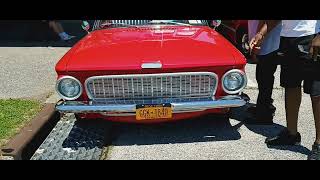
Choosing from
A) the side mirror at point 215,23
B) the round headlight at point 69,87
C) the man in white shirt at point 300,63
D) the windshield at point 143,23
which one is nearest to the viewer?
the man in white shirt at point 300,63

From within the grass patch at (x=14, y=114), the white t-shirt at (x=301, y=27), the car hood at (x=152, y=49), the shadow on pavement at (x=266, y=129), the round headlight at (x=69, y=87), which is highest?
the white t-shirt at (x=301, y=27)

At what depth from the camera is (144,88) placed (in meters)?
3.86

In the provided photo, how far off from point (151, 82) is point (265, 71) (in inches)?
54.6

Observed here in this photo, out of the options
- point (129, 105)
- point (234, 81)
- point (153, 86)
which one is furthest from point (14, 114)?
point (234, 81)

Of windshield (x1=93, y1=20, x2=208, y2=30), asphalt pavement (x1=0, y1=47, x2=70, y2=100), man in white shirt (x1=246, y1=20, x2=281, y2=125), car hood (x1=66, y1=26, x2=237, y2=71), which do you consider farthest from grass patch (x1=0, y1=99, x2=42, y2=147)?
man in white shirt (x1=246, y1=20, x2=281, y2=125)

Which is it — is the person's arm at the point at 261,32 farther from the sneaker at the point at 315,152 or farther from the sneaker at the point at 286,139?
the sneaker at the point at 315,152

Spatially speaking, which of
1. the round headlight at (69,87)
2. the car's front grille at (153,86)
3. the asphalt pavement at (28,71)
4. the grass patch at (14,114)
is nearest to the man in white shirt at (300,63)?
the car's front grille at (153,86)

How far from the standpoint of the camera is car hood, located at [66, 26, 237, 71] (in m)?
3.78

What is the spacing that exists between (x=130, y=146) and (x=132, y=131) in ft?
1.31

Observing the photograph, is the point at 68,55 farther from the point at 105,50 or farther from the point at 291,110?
the point at 291,110

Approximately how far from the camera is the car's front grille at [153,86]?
379 centimetres

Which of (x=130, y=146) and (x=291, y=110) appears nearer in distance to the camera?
(x=291, y=110)
